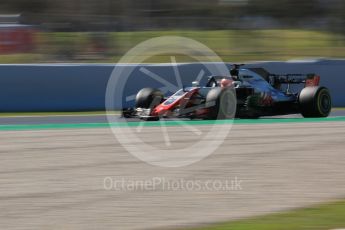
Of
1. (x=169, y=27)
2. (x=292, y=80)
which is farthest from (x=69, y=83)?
(x=169, y=27)

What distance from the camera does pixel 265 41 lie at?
2078cm

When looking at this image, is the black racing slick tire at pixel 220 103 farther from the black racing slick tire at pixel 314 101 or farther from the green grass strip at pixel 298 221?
the green grass strip at pixel 298 221

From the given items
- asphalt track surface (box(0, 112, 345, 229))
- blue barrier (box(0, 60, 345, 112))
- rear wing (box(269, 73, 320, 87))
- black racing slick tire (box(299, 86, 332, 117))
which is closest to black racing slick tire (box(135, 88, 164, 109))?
asphalt track surface (box(0, 112, 345, 229))

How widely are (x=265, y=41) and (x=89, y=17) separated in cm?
766

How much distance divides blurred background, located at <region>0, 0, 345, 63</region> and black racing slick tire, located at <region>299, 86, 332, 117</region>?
5.01m

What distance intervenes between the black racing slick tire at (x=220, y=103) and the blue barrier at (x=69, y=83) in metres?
3.28

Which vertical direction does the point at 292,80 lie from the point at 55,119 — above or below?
above

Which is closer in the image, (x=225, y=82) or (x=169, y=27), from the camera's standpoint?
(x=225, y=82)

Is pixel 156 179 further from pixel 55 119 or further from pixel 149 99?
pixel 55 119

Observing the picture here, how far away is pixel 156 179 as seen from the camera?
7.91 m

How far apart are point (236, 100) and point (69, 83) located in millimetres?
4434

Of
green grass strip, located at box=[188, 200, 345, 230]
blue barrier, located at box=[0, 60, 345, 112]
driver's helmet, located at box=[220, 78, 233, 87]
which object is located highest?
green grass strip, located at box=[188, 200, 345, 230]

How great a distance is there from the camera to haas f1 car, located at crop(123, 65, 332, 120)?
1351cm

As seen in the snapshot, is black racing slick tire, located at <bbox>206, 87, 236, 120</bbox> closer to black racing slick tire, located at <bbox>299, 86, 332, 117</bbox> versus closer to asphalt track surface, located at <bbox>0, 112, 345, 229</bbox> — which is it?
asphalt track surface, located at <bbox>0, 112, 345, 229</bbox>
